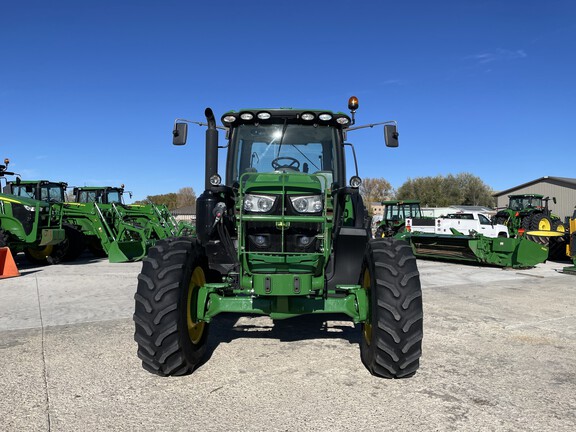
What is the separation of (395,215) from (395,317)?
735 inches

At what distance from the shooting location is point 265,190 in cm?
392

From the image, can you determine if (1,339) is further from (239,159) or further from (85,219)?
(85,219)

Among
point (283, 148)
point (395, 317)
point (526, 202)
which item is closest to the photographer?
point (395, 317)

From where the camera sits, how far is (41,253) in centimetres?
1304

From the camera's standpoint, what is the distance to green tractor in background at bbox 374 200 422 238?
21062 mm

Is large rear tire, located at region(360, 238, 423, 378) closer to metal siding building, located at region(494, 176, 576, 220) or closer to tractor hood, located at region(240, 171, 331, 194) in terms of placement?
tractor hood, located at region(240, 171, 331, 194)

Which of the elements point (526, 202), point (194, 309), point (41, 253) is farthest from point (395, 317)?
point (526, 202)

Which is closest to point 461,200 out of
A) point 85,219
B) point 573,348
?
point 85,219

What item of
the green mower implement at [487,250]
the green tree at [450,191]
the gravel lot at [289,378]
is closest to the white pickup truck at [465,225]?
the green mower implement at [487,250]

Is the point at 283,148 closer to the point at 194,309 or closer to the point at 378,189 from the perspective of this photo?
the point at 194,309

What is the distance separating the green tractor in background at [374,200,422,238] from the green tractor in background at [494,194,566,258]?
356 centimetres

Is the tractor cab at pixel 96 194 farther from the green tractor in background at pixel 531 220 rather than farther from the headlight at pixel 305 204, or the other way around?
the green tractor in background at pixel 531 220

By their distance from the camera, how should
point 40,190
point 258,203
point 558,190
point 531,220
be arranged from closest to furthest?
1. point 258,203
2. point 40,190
3. point 531,220
4. point 558,190

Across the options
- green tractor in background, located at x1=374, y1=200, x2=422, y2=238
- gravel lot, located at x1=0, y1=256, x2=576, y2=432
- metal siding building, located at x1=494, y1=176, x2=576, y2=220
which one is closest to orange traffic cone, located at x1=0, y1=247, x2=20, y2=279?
gravel lot, located at x1=0, y1=256, x2=576, y2=432
